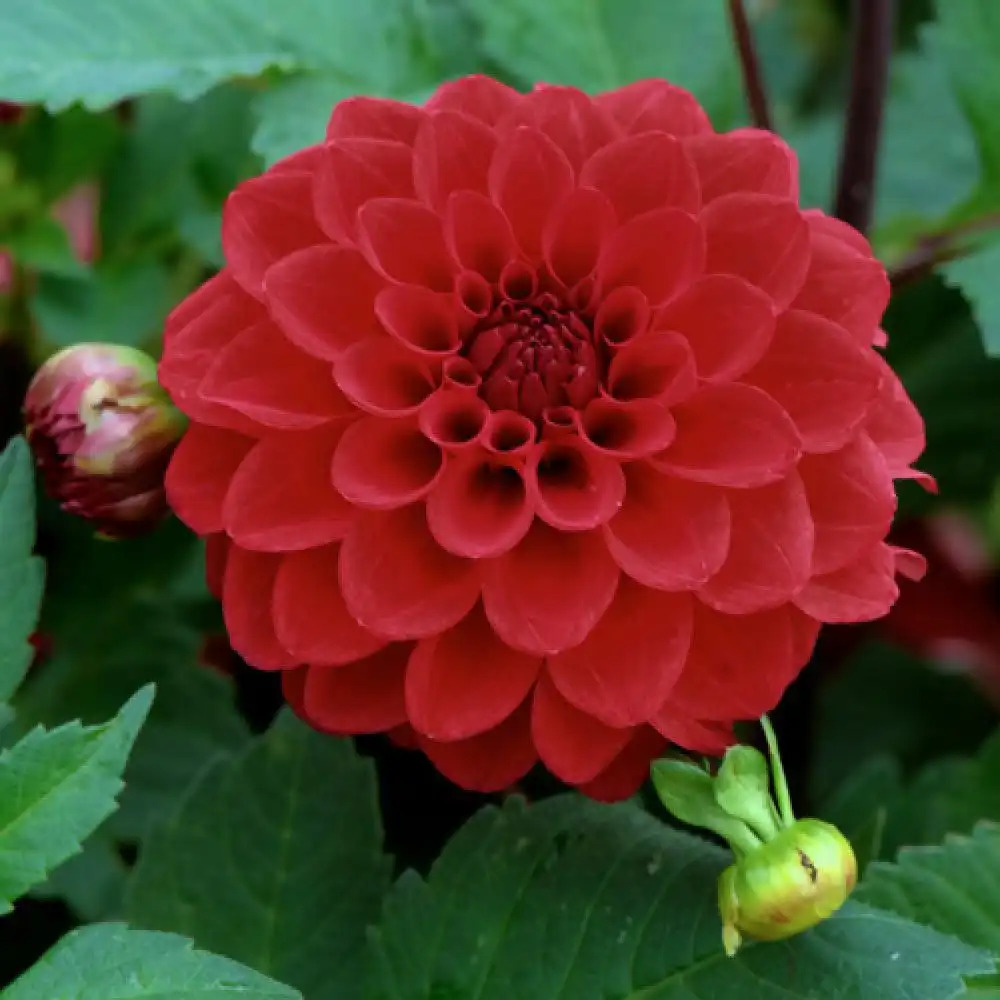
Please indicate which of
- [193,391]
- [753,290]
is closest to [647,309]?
[753,290]

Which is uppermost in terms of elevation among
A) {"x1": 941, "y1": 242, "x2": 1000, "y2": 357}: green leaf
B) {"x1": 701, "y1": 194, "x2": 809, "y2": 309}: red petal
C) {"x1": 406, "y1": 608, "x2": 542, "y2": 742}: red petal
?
{"x1": 701, "y1": 194, "x2": 809, "y2": 309}: red petal

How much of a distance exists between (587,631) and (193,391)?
6.7 inches

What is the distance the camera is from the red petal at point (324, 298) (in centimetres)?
48

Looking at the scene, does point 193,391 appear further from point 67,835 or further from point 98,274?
point 98,274

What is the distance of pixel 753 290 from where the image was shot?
47 centimetres

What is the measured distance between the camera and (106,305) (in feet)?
2.58

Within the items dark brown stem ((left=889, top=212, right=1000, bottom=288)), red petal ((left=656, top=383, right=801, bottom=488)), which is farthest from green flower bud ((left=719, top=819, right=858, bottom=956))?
dark brown stem ((left=889, top=212, right=1000, bottom=288))

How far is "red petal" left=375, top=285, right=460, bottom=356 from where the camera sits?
49cm

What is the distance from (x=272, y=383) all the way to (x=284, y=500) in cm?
4

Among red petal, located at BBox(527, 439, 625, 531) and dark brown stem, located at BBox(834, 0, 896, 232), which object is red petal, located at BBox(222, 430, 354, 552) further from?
dark brown stem, located at BBox(834, 0, 896, 232)

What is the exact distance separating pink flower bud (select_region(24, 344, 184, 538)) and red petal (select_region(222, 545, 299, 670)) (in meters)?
0.08

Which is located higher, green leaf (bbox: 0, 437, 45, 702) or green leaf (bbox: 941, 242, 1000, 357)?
green leaf (bbox: 0, 437, 45, 702)

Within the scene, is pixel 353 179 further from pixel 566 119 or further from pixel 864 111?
pixel 864 111

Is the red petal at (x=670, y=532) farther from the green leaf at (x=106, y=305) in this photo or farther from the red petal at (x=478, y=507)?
the green leaf at (x=106, y=305)
